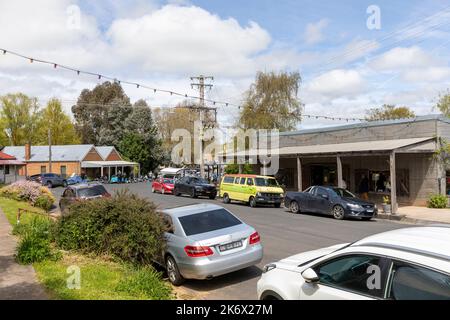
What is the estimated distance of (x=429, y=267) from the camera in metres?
3.67

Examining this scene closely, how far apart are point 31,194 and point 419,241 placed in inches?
905

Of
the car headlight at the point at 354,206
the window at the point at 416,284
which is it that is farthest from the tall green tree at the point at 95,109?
the window at the point at 416,284

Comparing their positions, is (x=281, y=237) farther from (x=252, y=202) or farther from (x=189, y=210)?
(x=252, y=202)

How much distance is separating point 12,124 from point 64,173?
22862 mm

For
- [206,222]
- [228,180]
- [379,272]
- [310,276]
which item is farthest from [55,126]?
[379,272]

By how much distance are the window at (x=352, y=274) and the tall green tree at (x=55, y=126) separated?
8174 cm

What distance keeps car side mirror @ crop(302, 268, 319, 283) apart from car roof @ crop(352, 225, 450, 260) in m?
0.58

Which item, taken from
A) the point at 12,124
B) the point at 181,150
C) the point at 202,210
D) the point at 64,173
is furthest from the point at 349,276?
the point at 12,124

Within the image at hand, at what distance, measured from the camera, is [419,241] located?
13.6ft

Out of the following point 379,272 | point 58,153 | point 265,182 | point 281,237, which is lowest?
point 281,237

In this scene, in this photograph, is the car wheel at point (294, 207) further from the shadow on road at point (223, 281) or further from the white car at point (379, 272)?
the white car at point (379, 272)

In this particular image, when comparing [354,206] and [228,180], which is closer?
[354,206]
